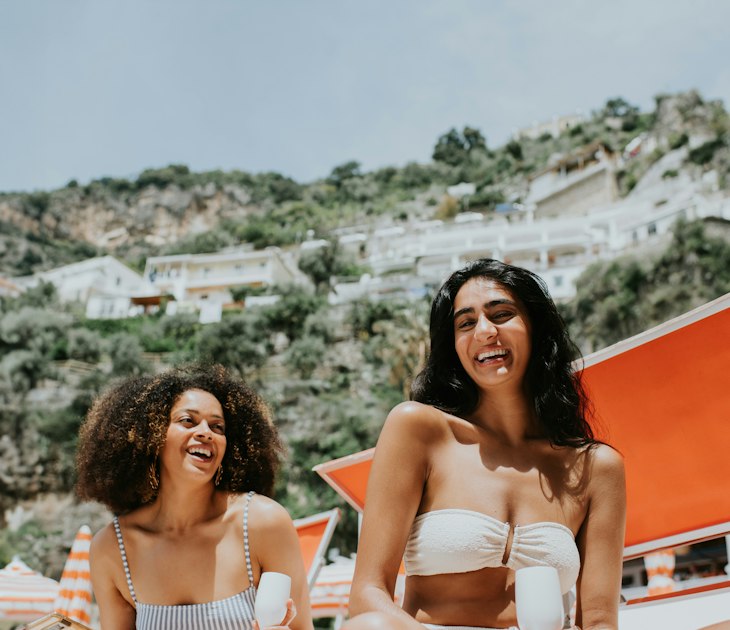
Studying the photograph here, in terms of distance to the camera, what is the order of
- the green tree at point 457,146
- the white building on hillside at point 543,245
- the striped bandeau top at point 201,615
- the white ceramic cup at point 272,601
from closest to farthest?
the white ceramic cup at point 272,601 → the striped bandeau top at point 201,615 → the white building on hillside at point 543,245 → the green tree at point 457,146

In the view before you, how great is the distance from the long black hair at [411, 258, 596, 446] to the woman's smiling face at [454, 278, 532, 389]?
0.12 ft

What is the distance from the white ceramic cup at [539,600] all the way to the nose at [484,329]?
0.83m

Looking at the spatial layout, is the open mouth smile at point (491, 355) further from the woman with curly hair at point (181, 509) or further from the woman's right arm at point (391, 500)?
the woman with curly hair at point (181, 509)

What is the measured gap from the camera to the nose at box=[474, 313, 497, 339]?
211 cm

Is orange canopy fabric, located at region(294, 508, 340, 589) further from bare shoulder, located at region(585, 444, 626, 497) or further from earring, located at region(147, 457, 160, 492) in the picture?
bare shoulder, located at region(585, 444, 626, 497)

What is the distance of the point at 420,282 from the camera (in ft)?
132

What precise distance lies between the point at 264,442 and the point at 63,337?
36.6 meters

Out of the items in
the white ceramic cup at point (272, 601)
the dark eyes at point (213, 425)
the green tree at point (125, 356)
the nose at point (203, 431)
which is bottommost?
the white ceramic cup at point (272, 601)

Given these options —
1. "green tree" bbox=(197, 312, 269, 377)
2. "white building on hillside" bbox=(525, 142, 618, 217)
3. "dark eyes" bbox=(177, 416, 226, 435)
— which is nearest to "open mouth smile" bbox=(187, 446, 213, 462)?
"dark eyes" bbox=(177, 416, 226, 435)

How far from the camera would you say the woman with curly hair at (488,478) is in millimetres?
1819

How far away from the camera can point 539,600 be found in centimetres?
142

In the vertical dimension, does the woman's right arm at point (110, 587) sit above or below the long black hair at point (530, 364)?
below

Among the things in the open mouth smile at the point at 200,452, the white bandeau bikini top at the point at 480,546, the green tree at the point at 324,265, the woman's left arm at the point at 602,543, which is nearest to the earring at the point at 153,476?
the open mouth smile at the point at 200,452

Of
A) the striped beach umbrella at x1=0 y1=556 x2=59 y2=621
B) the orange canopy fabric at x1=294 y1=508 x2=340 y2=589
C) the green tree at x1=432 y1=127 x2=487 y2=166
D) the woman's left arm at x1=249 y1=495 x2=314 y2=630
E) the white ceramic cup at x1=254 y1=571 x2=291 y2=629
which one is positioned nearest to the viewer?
the white ceramic cup at x1=254 y1=571 x2=291 y2=629
